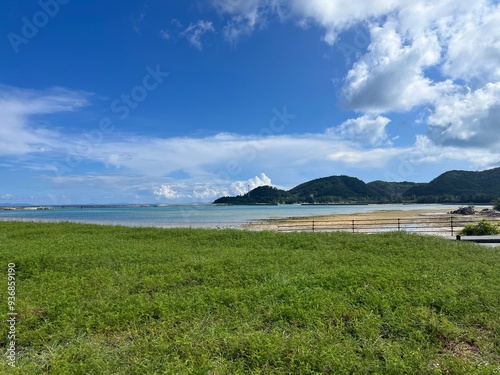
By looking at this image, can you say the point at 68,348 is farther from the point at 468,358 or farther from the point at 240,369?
the point at 468,358

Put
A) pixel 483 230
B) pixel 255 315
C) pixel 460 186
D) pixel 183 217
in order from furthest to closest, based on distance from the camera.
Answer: pixel 460 186 < pixel 183 217 < pixel 483 230 < pixel 255 315

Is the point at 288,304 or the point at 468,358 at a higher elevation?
the point at 288,304

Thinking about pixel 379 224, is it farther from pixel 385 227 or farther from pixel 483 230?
pixel 483 230

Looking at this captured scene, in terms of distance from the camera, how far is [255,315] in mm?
6250

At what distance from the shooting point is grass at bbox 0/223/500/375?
15.2ft

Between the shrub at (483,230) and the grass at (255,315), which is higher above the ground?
the grass at (255,315)

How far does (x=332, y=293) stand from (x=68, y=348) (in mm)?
5132

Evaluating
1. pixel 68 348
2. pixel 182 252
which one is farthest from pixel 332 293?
pixel 182 252

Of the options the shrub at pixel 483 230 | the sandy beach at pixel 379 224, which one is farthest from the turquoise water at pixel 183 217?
the shrub at pixel 483 230

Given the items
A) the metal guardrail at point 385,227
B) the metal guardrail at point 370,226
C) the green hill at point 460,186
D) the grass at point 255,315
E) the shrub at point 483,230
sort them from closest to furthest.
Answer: the grass at point 255,315, the shrub at point 483,230, the metal guardrail at point 385,227, the metal guardrail at point 370,226, the green hill at point 460,186

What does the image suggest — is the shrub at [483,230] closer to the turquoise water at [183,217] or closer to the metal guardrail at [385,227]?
the metal guardrail at [385,227]

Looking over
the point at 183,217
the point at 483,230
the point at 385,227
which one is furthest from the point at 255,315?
the point at 183,217

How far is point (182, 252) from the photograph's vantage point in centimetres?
1252

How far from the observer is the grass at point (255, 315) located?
4.63 m
